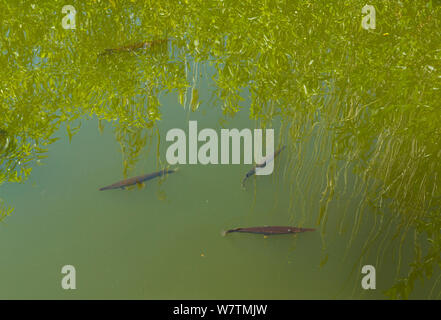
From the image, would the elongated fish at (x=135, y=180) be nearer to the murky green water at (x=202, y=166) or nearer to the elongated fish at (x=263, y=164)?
the murky green water at (x=202, y=166)

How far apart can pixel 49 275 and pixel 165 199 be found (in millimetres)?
687

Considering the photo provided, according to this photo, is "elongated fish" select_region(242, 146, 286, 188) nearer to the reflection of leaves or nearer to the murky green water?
the murky green water

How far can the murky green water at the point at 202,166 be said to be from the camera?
5.88ft

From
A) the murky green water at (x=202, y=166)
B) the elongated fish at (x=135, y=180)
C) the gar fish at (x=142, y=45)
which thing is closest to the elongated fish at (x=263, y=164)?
the murky green water at (x=202, y=166)

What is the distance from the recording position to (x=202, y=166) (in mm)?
1901

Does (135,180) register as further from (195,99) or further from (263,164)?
(263,164)

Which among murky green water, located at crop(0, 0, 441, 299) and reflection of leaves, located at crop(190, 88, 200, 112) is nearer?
murky green water, located at crop(0, 0, 441, 299)

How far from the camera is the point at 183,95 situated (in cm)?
191

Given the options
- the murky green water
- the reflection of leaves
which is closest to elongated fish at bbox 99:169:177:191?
the murky green water

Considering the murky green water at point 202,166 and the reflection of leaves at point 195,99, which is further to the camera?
the reflection of leaves at point 195,99

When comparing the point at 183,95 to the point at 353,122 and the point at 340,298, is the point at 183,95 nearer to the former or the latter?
the point at 353,122

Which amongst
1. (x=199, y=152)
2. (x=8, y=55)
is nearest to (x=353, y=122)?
(x=199, y=152)

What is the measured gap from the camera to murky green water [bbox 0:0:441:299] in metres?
1.79

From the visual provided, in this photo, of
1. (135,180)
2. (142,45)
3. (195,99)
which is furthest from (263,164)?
(142,45)
